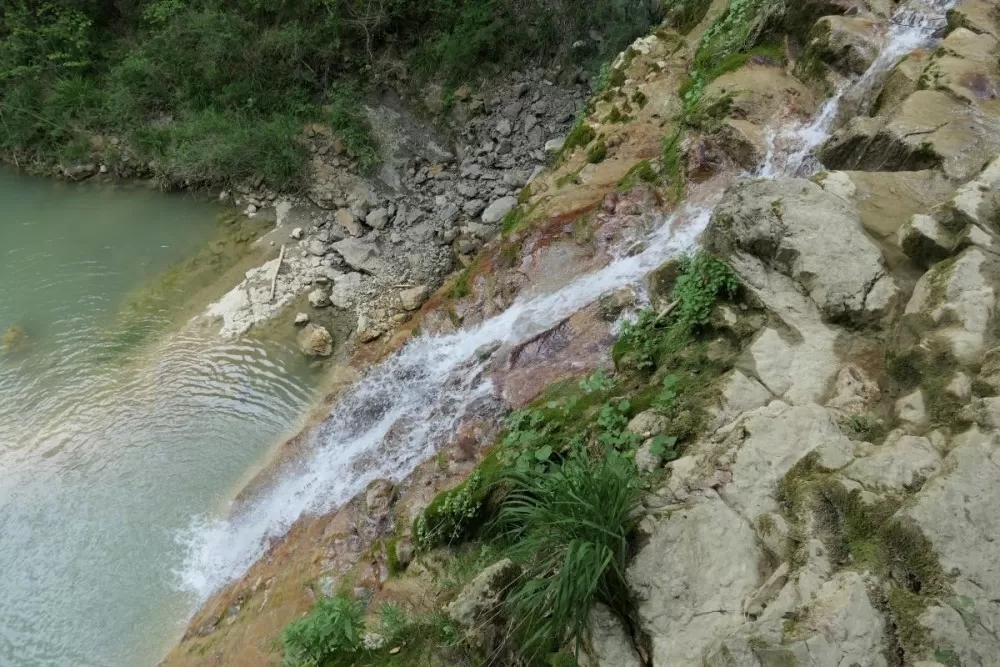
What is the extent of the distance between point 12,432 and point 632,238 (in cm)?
835

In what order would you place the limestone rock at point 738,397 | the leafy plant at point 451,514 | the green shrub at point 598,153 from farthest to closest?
the green shrub at point 598,153 → the leafy plant at point 451,514 → the limestone rock at point 738,397

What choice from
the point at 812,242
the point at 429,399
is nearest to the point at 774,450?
the point at 812,242

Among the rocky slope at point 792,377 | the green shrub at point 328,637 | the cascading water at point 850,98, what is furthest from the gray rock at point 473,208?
the green shrub at point 328,637

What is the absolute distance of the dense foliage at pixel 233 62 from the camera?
12.2m

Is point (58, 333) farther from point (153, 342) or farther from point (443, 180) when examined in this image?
point (443, 180)

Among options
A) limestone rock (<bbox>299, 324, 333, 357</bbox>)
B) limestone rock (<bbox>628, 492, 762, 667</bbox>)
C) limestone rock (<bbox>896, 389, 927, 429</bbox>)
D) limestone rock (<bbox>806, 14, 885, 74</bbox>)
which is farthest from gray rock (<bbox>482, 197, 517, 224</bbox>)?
limestone rock (<bbox>628, 492, 762, 667</bbox>)

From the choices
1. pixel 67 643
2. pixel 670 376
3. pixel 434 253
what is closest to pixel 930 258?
pixel 670 376

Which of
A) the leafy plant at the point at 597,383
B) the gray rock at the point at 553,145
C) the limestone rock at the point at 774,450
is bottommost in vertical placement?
the leafy plant at the point at 597,383

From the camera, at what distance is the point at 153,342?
944cm

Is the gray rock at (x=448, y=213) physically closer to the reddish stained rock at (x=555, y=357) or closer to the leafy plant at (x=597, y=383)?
the reddish stained rock at (x=555, y=357)

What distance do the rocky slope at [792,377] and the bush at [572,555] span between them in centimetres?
15

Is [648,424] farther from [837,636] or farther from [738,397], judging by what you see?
[837,636]

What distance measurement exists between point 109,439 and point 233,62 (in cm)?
891

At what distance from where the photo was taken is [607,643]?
315 cm
